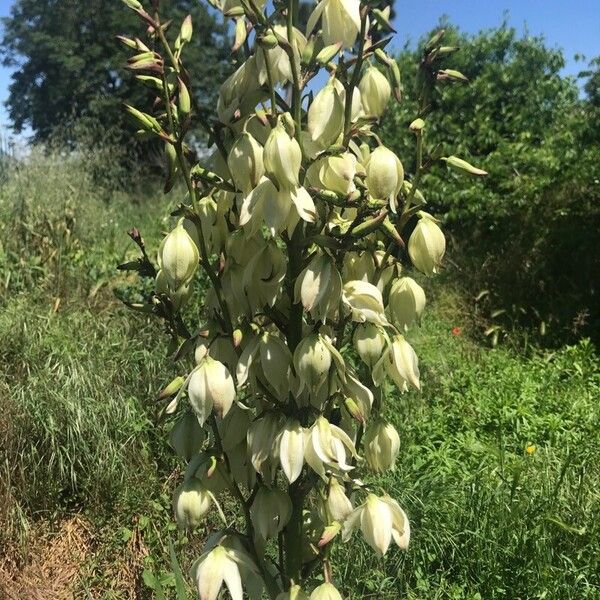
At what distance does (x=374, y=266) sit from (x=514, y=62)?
6.93m

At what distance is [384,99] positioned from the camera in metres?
0.88

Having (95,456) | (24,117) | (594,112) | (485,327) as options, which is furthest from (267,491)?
(24,117)

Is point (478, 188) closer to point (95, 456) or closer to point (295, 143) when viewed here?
point (95, 456)

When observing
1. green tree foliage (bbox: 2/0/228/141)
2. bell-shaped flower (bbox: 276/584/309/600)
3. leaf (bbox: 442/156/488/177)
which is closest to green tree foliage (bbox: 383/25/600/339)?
leaf (bbox: 442/156/488/177)

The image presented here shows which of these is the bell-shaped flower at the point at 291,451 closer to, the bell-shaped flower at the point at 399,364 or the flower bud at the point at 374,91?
the bell-shaped flower at the point at 399,364

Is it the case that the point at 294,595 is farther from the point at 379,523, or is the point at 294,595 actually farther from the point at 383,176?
the point at 383,176

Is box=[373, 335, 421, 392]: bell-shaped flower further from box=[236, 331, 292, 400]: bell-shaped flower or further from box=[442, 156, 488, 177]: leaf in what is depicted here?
box=[442, 156, 488, 177]: leaf

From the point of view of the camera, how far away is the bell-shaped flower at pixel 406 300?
90 cm

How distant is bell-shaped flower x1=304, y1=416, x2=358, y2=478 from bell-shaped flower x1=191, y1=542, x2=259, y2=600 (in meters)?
0.17

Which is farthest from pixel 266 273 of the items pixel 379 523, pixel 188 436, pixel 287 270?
pixel 379 523

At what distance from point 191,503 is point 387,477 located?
4.54 ft

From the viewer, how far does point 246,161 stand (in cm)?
78

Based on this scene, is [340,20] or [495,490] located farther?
[495,490]

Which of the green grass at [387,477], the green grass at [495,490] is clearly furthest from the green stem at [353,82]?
the green grass at [495,490]
